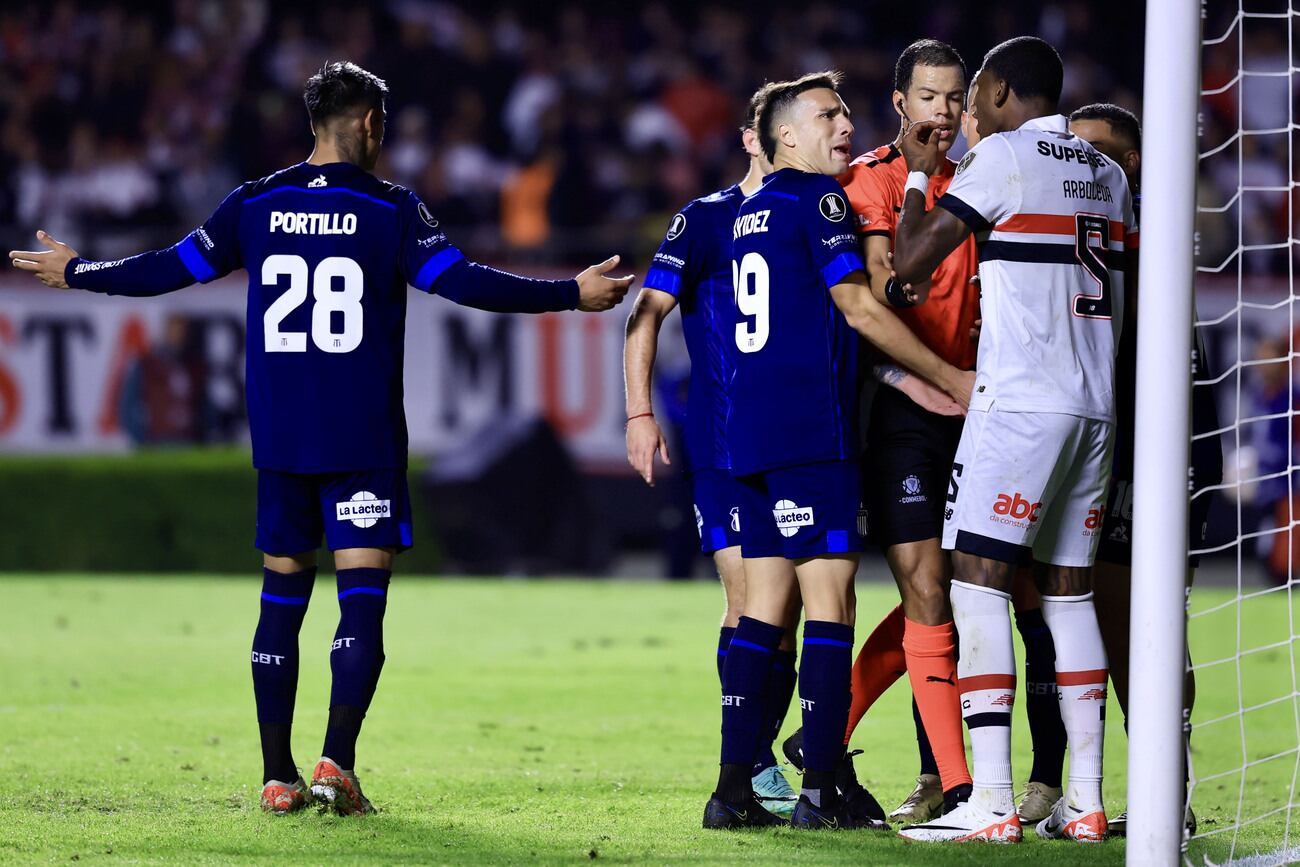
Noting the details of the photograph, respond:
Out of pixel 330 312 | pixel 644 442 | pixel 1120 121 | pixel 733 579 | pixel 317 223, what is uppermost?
pixel 1120 121

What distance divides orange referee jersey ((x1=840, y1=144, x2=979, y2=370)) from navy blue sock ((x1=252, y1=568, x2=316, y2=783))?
2058mm

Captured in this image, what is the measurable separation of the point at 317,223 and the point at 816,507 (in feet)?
5.80

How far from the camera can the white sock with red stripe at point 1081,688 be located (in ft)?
15.5

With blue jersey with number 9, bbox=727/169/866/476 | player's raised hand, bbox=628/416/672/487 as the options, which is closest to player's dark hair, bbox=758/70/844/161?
blue jersey with number 9, bbox=727/169/866/476

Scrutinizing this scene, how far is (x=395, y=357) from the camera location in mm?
5328

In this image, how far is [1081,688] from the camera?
475cm

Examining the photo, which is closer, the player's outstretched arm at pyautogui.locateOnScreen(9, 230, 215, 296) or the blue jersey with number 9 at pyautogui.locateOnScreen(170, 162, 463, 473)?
the blue jersey with number 9 at pyautogui.locateOnScreen(170, 162, 463, 473)

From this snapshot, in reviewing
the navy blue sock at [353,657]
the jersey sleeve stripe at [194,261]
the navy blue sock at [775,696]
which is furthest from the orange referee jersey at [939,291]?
the jersey sleeve stripe at [194,261]

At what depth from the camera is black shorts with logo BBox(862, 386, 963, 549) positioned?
16.5 feet

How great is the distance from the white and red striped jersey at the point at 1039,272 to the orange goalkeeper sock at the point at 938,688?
0.73 m

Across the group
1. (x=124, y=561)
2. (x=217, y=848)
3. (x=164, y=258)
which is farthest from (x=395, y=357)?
(x=124, y=561)

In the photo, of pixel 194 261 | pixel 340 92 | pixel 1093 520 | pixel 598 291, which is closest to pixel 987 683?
pixel 1093 520

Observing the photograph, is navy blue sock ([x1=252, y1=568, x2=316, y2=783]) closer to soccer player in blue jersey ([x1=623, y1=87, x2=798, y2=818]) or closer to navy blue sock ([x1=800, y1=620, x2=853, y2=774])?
soccer player in blue jersey ([x1=623, y1=87, x2=798, y2=818])

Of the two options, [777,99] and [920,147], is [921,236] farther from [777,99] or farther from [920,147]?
[777,99]
